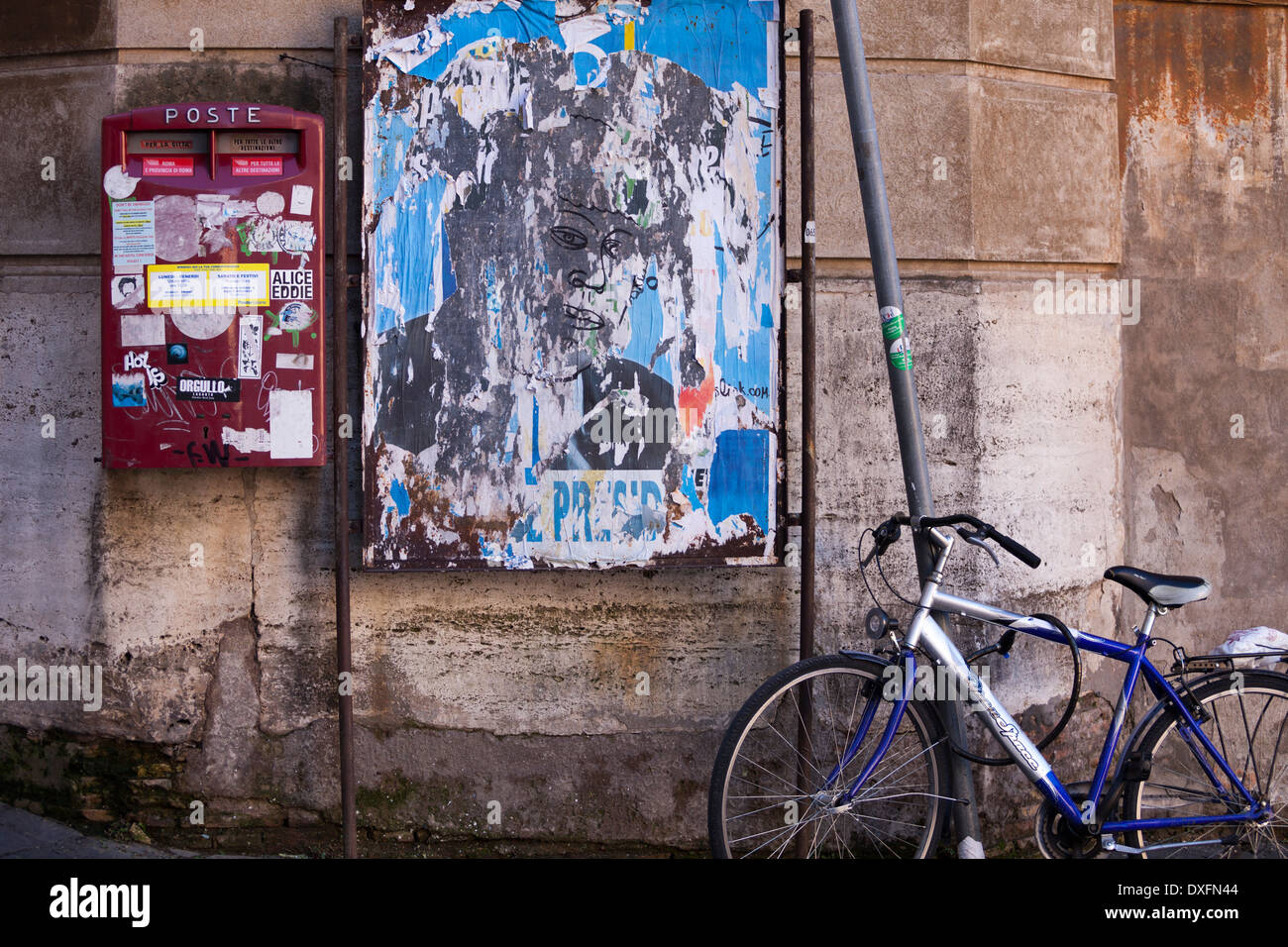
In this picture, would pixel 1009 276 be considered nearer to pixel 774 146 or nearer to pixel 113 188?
pixel 774 146

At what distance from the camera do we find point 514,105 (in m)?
3.69

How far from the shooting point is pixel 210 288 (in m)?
3.49

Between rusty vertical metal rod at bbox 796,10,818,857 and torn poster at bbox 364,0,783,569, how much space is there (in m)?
0.12

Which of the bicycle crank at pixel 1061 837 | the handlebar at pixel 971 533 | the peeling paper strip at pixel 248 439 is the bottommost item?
the bicycle crank at pixel 1061 837

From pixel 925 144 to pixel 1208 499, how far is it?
6.65 ft

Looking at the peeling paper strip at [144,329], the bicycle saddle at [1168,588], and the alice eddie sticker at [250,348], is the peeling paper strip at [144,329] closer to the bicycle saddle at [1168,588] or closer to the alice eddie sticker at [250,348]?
the alice eddie sticker at [250,348]

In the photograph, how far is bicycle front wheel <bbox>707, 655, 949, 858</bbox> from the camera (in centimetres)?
302

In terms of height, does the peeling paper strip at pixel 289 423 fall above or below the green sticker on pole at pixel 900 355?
below

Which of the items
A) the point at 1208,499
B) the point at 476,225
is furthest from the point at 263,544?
the point at 1208,499

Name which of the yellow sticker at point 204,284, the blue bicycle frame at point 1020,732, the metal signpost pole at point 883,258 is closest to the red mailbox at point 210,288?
the yellow sticker at point 204,284

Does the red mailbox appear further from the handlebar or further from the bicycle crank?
the bicycle crank

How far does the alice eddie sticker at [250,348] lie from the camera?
11.5 feet

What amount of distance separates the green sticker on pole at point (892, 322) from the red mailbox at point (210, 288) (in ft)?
6.29

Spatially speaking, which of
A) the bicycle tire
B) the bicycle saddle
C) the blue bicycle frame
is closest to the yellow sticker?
the blue bicycle frame
